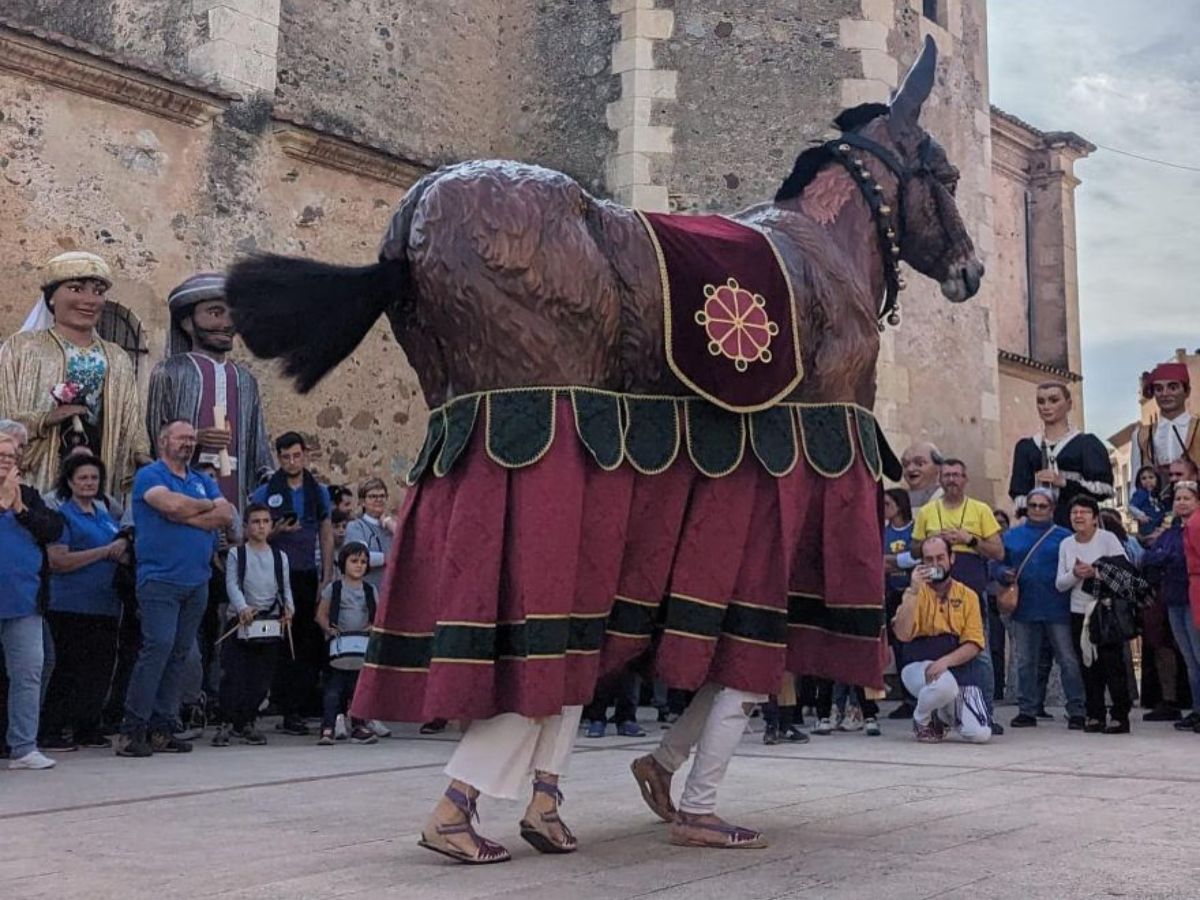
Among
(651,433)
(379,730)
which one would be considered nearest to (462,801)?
(651,433)

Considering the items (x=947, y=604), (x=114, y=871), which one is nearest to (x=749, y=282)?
(x=114, y=871)

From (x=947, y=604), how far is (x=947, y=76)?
9.30 metres

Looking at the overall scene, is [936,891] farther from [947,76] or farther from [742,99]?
[947,76]

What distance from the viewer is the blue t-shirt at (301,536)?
9070mm

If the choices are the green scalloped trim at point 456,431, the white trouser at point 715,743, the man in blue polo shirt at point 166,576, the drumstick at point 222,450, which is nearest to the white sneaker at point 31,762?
the man in blue polo shirt at point 166,576

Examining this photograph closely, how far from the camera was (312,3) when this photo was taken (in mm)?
13883

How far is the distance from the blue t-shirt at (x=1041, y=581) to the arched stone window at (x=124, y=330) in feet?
23.1

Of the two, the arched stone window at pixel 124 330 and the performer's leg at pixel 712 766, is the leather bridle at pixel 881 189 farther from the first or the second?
the arched stone window at pixel 124 330

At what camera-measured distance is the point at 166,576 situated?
24.6 feet

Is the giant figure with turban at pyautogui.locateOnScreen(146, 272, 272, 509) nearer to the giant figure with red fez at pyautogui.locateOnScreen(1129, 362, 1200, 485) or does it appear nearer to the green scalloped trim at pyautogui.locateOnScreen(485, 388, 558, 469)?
the green scalloped trim at pyautogui.locateOnScreen(485, 388, 558, 469)

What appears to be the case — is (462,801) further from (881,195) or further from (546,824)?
(881,195)

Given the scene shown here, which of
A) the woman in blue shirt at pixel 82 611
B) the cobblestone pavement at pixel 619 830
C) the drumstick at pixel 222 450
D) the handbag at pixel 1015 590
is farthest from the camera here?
the handbag at pixel 1015 590

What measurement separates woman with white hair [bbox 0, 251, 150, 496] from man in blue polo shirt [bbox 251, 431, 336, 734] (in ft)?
3.56

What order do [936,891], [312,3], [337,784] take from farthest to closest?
[312,3], [337,784], [936,891]
